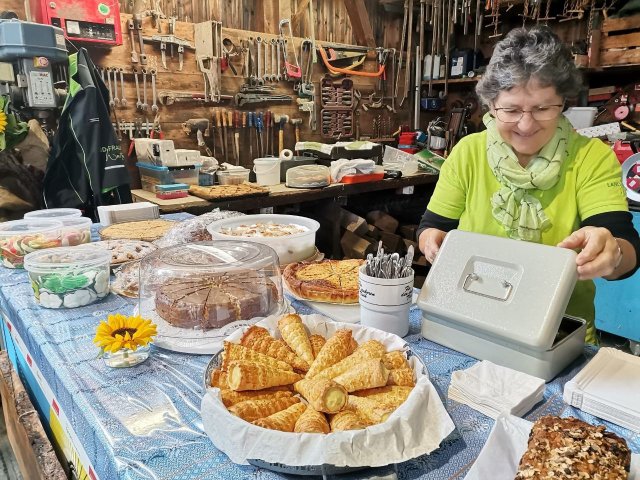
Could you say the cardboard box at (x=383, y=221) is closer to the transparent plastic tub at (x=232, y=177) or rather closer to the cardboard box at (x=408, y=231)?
the cardboard box at (x=408, y=231)

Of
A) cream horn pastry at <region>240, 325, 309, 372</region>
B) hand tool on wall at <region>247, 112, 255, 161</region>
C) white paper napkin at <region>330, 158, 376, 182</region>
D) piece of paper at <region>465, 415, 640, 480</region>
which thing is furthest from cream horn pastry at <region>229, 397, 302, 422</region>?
hand tool on wall at <region>247, 112, 255, 161</region>

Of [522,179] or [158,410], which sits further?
[522,179]

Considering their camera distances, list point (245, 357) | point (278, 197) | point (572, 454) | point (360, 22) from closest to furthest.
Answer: point (572, 454), point (245, 357), point (278, 197), point (360, 22)

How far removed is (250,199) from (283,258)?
185 cm

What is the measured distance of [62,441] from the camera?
1367 millimetres

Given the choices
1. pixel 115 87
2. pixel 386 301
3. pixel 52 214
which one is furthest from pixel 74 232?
pixel 115 87

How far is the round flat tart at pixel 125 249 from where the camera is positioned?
1.79m

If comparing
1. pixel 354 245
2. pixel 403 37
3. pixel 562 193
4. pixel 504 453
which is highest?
pixel 403 37

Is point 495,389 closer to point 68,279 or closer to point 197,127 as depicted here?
point 68,279

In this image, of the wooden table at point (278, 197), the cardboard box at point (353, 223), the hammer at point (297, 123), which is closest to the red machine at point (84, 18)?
the wooden table at point (278, 197)

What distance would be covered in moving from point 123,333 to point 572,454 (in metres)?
0.94

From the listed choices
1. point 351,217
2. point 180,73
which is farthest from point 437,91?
point 180,73

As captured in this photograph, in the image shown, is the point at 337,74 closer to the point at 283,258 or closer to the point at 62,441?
the point at 283,258

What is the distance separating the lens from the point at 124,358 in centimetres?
113
